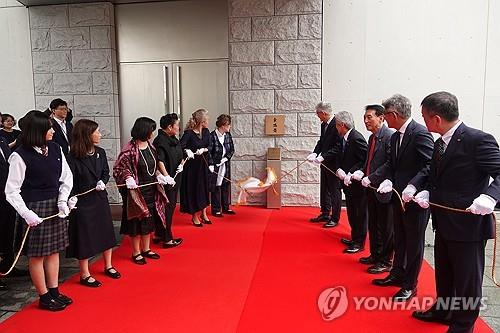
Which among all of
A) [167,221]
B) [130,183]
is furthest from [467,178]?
[167,221]

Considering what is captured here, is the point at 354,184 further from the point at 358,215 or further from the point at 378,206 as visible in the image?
the point at 378,206

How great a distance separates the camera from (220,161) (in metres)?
5.38

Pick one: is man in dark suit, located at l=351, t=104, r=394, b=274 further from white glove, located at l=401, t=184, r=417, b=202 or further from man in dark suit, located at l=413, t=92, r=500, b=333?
man in dark suit, located at l=413, t=92, r=500, b=333

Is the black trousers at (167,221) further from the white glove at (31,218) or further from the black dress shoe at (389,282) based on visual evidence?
the black dress shoe at (389,282)

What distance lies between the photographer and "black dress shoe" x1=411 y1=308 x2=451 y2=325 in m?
2.52

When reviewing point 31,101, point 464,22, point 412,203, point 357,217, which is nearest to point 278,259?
point 357,217

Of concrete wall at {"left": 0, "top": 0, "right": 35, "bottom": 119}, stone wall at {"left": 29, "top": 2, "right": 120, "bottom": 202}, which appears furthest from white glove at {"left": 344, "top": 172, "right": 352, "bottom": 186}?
concrete wall at {"left": 0, "top": 0, "right": 35, "bottom": 119}

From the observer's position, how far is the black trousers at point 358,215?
158 inches

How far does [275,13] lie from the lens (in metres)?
5.82

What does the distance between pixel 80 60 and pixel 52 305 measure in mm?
4565

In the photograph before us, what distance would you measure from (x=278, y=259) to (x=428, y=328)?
62.3 inches

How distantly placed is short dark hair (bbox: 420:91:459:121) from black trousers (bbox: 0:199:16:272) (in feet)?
11.3

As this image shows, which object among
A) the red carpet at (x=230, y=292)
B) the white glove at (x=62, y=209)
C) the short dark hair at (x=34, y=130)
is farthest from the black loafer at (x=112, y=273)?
the short dark hair at (x=34, y=130)

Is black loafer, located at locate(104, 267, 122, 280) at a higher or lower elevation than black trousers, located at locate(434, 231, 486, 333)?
lower
